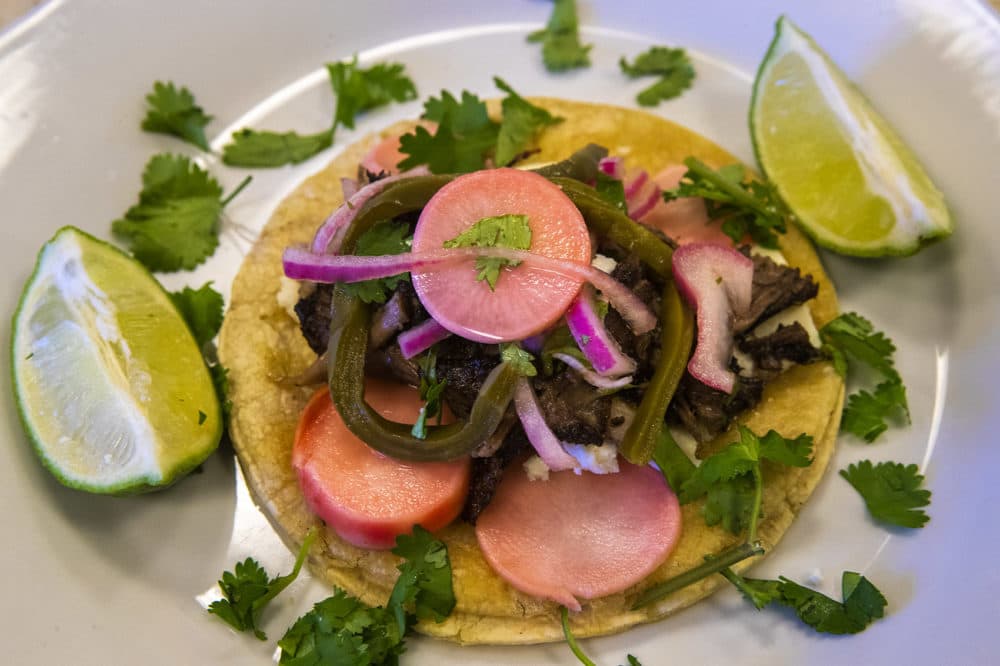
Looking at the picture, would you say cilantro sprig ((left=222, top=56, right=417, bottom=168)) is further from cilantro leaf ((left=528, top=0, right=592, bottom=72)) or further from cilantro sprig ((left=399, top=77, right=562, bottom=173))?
cilantro leaf ((left=528, top=0, right=592, bottom=72))

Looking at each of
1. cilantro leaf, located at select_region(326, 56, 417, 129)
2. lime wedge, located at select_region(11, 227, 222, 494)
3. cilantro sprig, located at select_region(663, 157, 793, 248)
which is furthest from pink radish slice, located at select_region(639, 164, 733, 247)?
lime wedge, located at select_region(11, 227, 222, 494)

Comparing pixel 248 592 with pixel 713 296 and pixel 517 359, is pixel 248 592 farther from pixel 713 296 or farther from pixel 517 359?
pixel 713 296

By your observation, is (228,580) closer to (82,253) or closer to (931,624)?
(82,253)

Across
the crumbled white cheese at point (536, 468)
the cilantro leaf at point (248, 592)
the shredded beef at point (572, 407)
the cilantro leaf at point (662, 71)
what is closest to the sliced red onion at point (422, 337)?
the shredded beef at point (572, 407)

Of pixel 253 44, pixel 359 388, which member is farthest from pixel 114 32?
pixel 359 388

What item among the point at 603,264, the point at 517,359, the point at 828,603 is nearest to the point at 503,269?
the point at 517,359

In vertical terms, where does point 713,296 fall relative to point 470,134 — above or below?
below

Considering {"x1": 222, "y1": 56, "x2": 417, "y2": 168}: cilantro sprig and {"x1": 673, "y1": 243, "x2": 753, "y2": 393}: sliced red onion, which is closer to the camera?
{"x1": 673, "y1": 243, "x2": 753, "y2": 393}: sliced red onion
